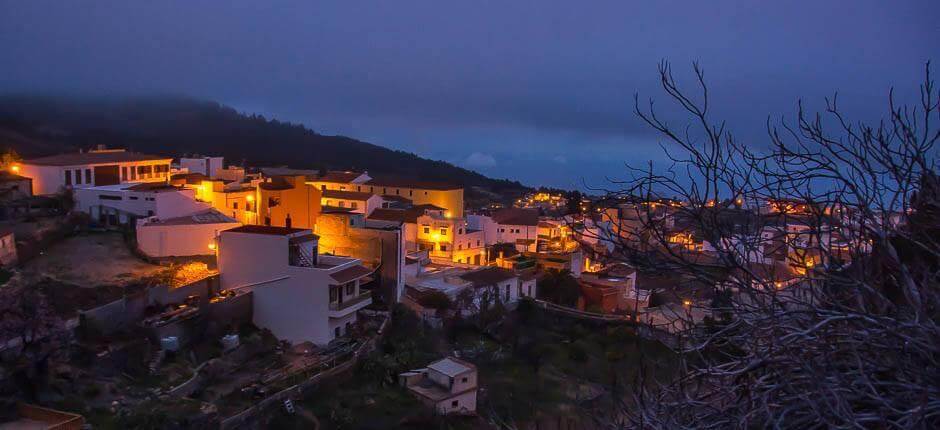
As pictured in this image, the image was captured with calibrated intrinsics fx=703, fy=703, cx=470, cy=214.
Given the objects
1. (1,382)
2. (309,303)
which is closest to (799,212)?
(1,382)

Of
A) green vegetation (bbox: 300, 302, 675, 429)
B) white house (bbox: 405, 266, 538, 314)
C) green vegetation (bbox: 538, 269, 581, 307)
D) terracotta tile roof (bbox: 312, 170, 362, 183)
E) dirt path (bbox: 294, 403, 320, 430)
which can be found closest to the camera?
dirt path (bbox: 294, 403, 320, 430)

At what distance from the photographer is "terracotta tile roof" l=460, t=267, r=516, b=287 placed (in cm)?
1530

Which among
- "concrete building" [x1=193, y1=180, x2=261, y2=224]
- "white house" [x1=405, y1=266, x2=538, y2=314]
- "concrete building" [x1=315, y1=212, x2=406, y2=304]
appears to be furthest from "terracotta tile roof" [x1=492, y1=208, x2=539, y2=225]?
"concrete building" [x1=193, y1=180, x2=261, y2=224]

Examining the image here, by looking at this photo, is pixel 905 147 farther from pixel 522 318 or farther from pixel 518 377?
pixel 522 318

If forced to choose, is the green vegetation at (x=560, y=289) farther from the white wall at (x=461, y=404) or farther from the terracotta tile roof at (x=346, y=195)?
the white wall at (x=461, y=404)

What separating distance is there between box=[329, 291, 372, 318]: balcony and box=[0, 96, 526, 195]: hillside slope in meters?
22.1

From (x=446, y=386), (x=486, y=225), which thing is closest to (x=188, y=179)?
(x=486, y=225)

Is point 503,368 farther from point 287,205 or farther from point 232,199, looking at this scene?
point 232,199

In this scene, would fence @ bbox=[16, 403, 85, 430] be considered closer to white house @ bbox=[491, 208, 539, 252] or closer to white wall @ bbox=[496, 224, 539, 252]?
white house @ bbox=[491, 208, 539, 252]

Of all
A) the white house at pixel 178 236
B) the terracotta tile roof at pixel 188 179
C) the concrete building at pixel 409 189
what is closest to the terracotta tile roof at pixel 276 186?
the terracotta tile roof at pixel 188 179

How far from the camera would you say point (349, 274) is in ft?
37.7

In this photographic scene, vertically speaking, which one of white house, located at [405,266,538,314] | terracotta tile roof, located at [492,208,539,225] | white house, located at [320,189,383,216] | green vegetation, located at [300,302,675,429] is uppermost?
white house, located at [320,189,383,216]

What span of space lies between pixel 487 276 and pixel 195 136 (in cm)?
3590

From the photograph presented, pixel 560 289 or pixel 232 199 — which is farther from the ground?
pixel 232 199
